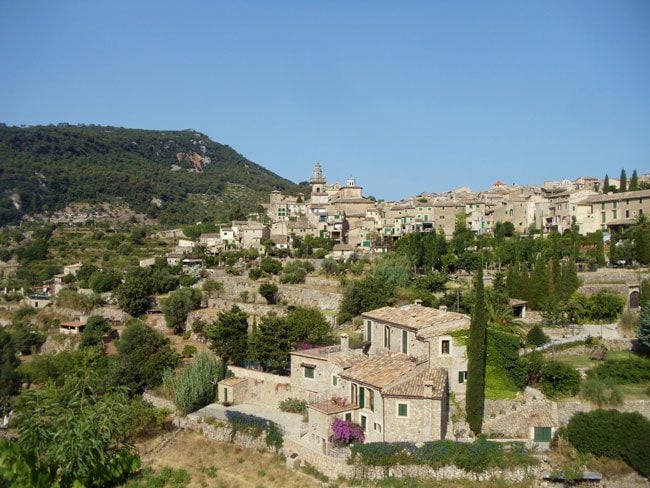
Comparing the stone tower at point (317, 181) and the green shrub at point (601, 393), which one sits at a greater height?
the stone tower at point (317, 181)

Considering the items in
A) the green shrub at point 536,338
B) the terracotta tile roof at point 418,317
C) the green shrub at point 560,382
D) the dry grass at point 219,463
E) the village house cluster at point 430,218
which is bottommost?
the dry grass at point 219,463

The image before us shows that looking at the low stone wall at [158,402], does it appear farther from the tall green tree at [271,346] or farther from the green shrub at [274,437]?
the green shrub at [274,437]

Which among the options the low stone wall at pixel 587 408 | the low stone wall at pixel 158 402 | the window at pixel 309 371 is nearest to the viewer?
the low stone wall at pixel 587 408

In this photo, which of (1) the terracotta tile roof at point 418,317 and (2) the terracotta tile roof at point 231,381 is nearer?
(1) the terracotta tile roof at point 418,317

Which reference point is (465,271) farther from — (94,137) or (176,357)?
(94,137)

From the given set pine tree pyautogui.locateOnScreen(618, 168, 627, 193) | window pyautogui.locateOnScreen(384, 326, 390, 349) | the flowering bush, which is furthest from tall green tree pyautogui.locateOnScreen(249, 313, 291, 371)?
pine tree pyautogui.locateOnScreen(618, 168, 627, 193)

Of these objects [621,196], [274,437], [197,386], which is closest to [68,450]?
[274,437]

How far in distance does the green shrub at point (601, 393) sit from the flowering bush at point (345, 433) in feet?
28.3

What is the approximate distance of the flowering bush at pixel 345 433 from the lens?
20.8 m

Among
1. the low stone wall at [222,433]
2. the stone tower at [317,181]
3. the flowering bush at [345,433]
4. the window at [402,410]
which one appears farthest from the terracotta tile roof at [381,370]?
the stone tower at [317,181]

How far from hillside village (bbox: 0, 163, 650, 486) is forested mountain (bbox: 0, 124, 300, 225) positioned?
30.9m

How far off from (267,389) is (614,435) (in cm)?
1489

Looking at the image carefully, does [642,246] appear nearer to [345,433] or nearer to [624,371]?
[624,371]

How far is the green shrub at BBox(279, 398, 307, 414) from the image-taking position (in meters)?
25.6
